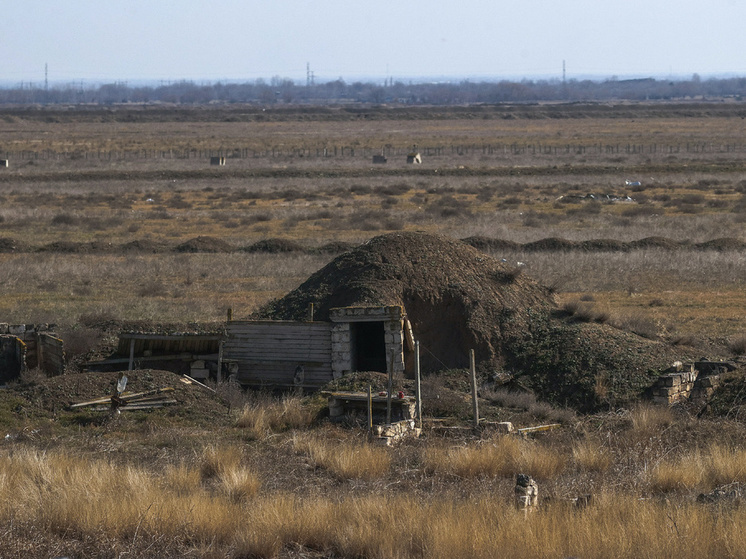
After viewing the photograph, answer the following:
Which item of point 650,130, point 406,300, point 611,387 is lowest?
point 611,387

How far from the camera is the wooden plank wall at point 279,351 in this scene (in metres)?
17.4

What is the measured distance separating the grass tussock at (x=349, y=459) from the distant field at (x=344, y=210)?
34.0 ft

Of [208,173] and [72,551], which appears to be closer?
[72,551]

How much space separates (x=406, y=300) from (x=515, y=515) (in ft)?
32.1

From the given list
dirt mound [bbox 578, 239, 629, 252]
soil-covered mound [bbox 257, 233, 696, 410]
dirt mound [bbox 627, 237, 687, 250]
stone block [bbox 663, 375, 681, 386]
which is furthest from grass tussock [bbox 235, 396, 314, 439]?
dirt mound [bbox 627, 237, 687, 250]

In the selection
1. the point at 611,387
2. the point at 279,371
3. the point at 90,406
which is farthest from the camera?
the point at 279,371

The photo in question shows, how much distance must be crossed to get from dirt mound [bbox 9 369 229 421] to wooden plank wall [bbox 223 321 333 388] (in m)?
1.79

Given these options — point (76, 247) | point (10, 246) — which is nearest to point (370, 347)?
point (76, 247)

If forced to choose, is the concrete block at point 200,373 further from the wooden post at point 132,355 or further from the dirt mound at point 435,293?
the dirt mound at point 435,293

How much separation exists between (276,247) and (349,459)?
2238 centimetres

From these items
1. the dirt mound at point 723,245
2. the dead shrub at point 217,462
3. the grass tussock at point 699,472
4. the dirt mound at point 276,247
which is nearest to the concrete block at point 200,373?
the dead shrub at point 217,462

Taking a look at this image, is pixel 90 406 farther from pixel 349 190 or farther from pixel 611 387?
pixel 349 190

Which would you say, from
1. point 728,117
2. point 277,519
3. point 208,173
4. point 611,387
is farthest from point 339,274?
point 728,117

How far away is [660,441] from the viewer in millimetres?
12469
